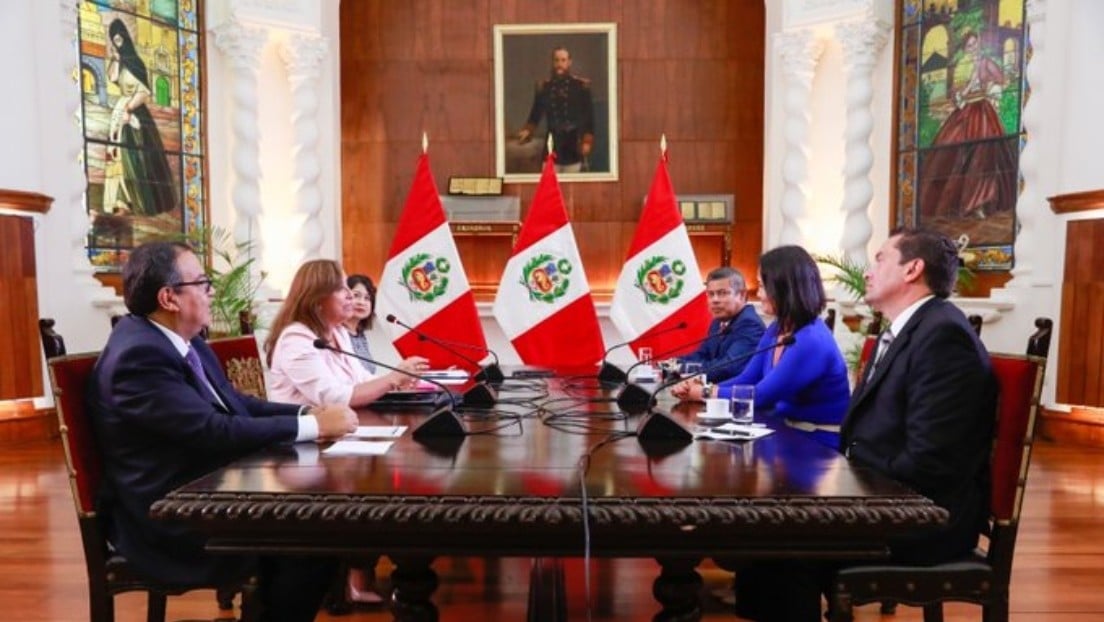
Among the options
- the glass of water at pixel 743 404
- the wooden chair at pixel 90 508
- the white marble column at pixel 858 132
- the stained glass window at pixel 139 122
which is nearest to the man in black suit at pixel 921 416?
the glass of water at pixel 743 404

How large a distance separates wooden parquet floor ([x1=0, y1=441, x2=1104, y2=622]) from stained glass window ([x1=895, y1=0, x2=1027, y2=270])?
2785 mm

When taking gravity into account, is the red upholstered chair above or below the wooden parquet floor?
above

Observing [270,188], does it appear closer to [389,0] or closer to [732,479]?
[389,0]

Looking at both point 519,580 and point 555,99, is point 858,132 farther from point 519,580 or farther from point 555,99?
point 519,580

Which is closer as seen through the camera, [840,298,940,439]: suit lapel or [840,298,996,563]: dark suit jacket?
[840,298,996,563]: dark suit jacket

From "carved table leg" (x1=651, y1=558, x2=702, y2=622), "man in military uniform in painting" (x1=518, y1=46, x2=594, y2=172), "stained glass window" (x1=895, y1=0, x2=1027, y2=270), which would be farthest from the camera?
"man in military uniform in painting" (x1=518, y1=46, x2=594, y2=172)

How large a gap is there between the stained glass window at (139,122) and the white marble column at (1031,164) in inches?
244

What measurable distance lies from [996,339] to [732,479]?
16.7 feet

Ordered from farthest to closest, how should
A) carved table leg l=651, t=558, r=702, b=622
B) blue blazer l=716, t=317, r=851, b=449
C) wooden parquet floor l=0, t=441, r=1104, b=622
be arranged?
wooden parquet floor l=0, t=441, r=1104, b=622 < blue blazer l=716, t=317, r=851, b=449 < carved table leg l=651, t=558, r=702, b=622

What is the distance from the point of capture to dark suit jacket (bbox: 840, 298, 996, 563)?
5.61 feet

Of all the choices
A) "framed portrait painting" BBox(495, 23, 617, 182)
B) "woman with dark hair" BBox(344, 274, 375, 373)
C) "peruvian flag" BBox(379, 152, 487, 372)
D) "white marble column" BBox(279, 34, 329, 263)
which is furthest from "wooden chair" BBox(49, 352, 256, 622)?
"framed portrait painting" BBox(495, 23, 617, 182)

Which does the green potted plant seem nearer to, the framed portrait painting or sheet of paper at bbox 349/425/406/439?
the framed portrait painting

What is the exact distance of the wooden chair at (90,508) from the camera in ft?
5.87

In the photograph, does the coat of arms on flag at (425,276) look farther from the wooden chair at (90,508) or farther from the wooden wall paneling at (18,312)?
the wooden chair at (90,508)
